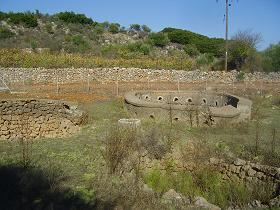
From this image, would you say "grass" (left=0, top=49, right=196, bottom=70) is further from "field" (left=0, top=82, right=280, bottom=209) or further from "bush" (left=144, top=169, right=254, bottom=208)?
"bush" (left=144, top=169, right=254, bottom=208)

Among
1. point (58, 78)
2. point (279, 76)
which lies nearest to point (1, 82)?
point (58, 78)

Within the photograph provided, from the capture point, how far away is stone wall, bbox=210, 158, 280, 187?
28.1 feet

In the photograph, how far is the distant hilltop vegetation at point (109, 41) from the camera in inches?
1530

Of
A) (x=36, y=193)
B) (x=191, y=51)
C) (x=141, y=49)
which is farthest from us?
(x=191, y=51)

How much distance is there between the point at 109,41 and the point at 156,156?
141 ft

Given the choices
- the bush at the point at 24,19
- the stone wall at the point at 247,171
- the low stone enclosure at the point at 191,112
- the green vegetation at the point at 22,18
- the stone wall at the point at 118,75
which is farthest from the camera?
the green vegetation at the point at 22,18

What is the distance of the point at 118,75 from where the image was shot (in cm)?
3291

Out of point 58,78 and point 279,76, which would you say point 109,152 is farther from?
point 279,76

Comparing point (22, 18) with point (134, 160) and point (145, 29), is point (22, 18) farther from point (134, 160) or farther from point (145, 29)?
point (134, 160)

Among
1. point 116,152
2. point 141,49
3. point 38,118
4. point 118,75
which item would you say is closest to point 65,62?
point 118,75

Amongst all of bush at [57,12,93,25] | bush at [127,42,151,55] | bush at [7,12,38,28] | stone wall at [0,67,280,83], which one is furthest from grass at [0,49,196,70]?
bush at [57,12,93,25]

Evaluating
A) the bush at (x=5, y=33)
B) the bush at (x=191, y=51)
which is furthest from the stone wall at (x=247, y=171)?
the bush at (x=191, y=51)

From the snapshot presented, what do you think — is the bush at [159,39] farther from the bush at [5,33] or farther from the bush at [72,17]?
the bush at [5,33]

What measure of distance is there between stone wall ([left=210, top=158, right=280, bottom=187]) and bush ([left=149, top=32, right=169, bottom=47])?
1718 inches
